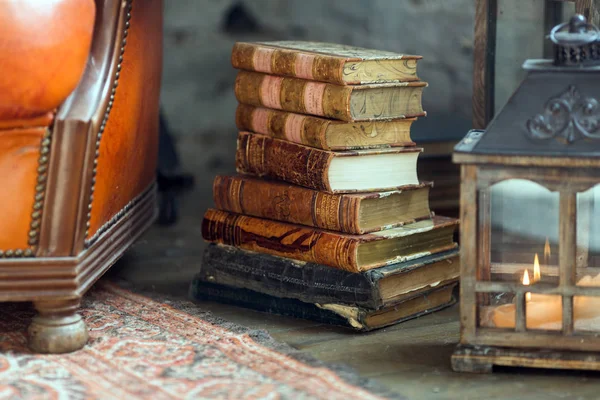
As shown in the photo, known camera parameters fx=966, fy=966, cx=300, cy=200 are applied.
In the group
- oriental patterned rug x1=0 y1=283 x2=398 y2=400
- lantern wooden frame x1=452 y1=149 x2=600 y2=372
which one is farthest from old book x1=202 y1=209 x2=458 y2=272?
lantern wooden frame x1=452 y1=149 x2=600 y2=372

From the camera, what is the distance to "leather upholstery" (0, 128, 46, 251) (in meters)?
1.70

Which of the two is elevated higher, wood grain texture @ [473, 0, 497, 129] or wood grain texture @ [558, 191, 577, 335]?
wood grain texture @ [473, 0, 497, 129]

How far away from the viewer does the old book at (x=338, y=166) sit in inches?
79.0

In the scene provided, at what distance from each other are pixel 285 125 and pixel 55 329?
0.67 metres

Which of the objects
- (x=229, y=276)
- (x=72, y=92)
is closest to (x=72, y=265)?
(x=72, y=92)

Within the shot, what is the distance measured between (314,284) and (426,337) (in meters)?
0.26

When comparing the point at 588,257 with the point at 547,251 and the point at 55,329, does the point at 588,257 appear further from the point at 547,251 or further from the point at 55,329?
the point at 55,329

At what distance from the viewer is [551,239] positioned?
5.56 ft

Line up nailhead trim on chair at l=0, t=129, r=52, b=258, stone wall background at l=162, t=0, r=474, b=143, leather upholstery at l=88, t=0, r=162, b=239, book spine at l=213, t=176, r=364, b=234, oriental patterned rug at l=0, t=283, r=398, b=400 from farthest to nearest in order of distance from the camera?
stone wall background at l=162, t=0, r=474, b=143
book spine at l=213, t=176, r=364, b=234
leather upholstery at l=88, t=0, r=162, b=239
nailhead trim on chair at l=0, t=129, r=52, b=258
oriental patterned rug at l=0, t=283, r=398, b=400

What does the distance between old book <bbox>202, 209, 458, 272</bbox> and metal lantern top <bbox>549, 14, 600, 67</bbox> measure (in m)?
0.54

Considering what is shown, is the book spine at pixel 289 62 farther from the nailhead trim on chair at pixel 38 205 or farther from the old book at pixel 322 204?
the nailhead trim on chair at pixel 38 205

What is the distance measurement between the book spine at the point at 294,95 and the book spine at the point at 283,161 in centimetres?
8

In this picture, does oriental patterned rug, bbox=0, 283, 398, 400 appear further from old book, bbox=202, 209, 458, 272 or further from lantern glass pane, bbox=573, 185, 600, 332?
lantern glass pane, bbox=573, 185, 600, 332

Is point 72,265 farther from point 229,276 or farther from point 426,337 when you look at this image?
point 426,337
